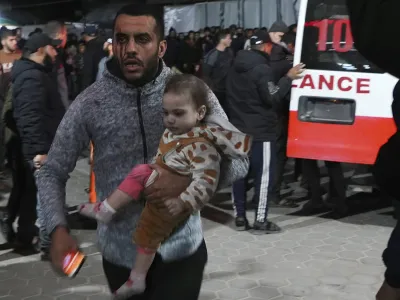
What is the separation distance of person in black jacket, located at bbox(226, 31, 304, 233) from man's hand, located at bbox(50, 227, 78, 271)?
3622mm

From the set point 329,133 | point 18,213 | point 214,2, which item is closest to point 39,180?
point 18,213

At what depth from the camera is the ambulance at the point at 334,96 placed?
552 centimetres

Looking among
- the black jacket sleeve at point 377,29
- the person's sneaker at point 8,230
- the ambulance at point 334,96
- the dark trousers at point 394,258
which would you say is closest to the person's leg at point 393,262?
the dark trousers at point 394,258

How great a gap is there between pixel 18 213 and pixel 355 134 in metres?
3.02

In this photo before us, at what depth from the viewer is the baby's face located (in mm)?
2180

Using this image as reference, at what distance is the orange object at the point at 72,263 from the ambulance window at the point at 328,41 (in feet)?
13.3

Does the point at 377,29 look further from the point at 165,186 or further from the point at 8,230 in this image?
the point at 8,230

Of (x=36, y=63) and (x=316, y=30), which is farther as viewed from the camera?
(x=316, y=30)

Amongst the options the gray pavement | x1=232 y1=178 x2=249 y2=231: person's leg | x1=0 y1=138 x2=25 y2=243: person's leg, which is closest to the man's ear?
the gray pavement

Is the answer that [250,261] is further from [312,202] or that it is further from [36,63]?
[36,63]

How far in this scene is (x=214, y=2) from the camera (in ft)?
74.7

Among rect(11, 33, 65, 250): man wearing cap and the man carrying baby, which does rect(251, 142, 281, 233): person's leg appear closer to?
rect(11, 33, 65, 250): man wearing cap

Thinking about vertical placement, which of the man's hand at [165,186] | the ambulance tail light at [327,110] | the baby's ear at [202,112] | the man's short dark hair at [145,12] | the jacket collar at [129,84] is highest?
the man's short dark hair at [145,12]

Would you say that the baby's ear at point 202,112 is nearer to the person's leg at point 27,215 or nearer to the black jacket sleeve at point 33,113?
the black jacket sleeve at point 33,113
